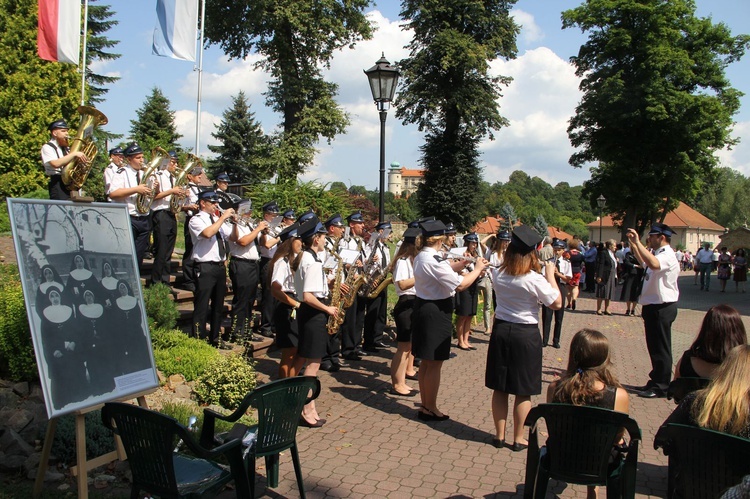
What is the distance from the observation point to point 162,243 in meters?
8.74

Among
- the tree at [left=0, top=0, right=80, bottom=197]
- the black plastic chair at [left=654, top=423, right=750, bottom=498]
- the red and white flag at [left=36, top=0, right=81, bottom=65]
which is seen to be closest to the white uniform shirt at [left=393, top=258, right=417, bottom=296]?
the black plastic chair at [left=654, top=423, right=750, bottom=498]

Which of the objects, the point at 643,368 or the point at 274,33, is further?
the point at 274,33

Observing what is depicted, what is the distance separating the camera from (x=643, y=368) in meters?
9.80

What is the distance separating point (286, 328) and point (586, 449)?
3.49m

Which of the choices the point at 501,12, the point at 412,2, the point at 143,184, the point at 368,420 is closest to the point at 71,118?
the point at 143,184

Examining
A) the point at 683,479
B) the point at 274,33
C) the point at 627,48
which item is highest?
the point at 627,48

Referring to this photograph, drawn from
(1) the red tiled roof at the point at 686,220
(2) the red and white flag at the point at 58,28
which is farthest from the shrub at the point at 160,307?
(1) the red tiled roof at the point at 686,220

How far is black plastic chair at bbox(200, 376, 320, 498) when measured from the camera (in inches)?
154

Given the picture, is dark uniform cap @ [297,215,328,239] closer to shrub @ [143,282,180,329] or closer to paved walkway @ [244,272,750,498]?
paved walkway @ [244,272,750,498]

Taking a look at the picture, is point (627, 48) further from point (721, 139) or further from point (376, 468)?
point (376, 468)

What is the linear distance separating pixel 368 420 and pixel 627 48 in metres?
33.6

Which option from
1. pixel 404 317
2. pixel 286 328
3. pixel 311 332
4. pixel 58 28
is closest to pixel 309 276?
pixel 311 332

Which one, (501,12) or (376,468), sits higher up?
(501,12)

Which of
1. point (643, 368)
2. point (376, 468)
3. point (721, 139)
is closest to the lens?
point (376, 468)
